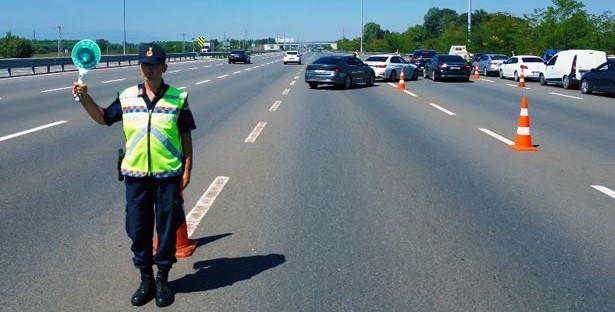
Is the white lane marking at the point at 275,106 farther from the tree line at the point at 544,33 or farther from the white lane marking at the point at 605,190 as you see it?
the tree line at the point at 544,33

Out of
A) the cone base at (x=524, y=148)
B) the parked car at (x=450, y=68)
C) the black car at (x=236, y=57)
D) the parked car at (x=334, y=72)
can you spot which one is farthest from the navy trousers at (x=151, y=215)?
the black car at (x=236, y=57)

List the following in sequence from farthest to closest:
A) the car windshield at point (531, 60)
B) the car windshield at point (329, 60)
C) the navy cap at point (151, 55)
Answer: the car windshield at point (531, 60) < the car windshield at point (329, 60) < the navy cap at point (151, 55)

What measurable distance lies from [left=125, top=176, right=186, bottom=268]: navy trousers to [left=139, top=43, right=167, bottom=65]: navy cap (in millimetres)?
742

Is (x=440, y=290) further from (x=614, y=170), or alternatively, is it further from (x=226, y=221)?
(x=614, y=170)

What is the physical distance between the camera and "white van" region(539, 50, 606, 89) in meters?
27.0

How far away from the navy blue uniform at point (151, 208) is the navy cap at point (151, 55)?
17 cm

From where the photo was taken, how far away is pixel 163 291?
13.0ft

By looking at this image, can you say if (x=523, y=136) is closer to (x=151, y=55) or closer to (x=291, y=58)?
(x=151, y=55)

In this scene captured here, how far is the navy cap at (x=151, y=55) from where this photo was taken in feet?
12.8

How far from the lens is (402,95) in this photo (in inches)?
887

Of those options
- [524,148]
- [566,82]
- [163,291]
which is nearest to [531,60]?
[566,82]

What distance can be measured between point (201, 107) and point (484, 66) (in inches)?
1188

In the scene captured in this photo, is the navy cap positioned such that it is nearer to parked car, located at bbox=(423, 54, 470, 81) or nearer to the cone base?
the cone base

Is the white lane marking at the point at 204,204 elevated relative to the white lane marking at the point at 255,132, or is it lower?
lower
